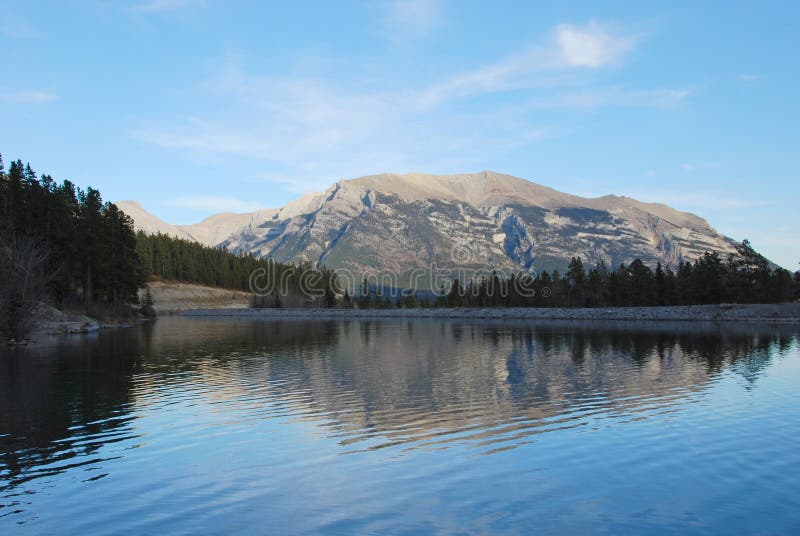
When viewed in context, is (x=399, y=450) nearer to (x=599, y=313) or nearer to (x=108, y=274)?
(x=108, y=274)

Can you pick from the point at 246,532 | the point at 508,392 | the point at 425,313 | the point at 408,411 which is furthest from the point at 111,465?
the point at 425,313

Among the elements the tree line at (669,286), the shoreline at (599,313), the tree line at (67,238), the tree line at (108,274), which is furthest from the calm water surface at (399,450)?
the tree line at (669,286)

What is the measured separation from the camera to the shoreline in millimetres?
113250

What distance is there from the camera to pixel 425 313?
6964 inches

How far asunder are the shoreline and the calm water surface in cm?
8584

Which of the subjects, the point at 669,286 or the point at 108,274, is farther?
the point at 669,286

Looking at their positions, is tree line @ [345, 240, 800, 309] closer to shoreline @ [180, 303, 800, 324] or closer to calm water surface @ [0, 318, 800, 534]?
shoreline @ [180, 303, 800, 324]

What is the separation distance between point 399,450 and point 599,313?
417ft

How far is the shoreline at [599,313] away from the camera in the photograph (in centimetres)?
11325

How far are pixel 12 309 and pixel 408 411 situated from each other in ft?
156

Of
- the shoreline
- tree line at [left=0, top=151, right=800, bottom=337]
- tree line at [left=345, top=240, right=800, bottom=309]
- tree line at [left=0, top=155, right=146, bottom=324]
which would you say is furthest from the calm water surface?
tree line at [left=345, top=240, right=800, bottom=309]

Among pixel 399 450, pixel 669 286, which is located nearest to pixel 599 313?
pixel 669 286

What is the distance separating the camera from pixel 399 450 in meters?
19.2

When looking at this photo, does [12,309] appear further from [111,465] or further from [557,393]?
[557,393]
